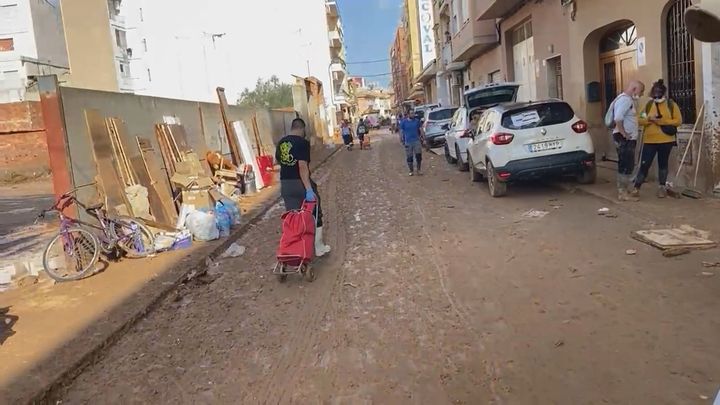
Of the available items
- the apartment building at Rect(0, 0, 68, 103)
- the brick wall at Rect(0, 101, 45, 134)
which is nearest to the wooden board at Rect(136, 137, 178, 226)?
the brick wall at Rect(0, 101, 45, 134)

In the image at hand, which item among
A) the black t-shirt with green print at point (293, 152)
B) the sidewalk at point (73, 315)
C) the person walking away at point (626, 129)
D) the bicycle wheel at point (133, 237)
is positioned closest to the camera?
the sidewalk at point (73, 315)

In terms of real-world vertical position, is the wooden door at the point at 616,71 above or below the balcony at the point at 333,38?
below

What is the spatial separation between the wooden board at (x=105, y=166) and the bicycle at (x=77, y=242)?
0.37 meters

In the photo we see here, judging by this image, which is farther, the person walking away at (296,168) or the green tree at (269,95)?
the green tree at (269,95)

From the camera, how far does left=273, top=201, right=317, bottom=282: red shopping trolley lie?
6785mm

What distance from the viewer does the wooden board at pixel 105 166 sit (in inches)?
346

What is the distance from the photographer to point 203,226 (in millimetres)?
9539

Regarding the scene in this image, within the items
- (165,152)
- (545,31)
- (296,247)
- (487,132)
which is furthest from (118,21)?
(296,247)

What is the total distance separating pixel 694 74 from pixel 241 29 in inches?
2046

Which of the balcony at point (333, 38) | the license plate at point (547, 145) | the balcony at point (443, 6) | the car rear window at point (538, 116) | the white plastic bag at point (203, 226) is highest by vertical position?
the balcony at point (333, 38)

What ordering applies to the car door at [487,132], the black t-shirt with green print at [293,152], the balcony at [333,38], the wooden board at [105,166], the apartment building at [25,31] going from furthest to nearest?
the balcony at [333,38] → the apartment building at [25,31] → the car door at [487,132] → the wooden board at [105,166] → the black t-shirt with green print at [293,152]

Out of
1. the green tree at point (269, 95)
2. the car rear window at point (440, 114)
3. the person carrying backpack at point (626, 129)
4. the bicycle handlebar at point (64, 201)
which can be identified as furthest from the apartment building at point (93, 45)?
the person carrying backpack at point (626, 129)

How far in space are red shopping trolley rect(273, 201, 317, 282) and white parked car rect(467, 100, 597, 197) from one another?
16.5 feet

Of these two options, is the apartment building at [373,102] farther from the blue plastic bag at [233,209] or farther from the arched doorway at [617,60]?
the blue plastic bag at [233,209]
